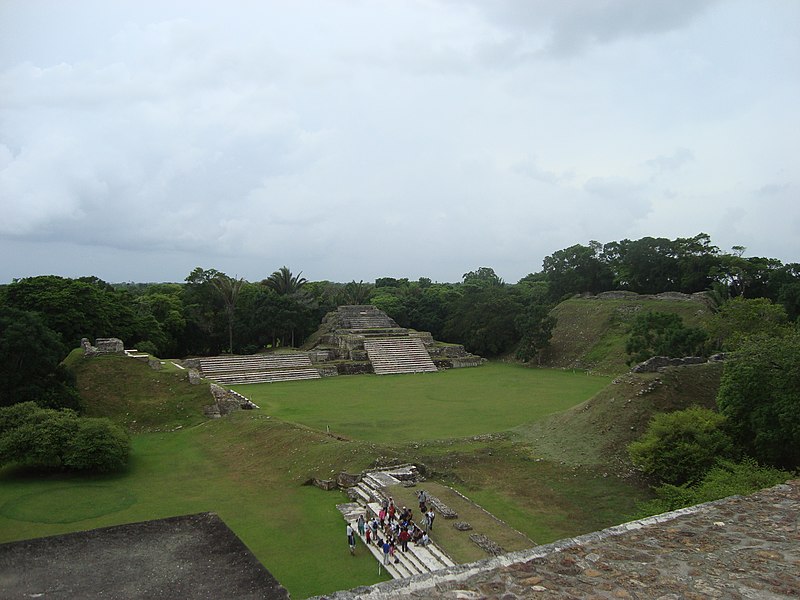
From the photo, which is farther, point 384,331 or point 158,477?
point 384,331

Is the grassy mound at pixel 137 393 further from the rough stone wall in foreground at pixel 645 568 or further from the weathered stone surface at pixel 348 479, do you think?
the rough stone wall in foreground at pixel 645 568

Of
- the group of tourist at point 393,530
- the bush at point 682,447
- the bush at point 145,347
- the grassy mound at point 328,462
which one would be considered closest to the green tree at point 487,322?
the grassy mound at point 328,462

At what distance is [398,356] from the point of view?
3891cm

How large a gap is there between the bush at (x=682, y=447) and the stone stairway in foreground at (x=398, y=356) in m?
23.3

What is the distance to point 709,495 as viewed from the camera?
10508mm

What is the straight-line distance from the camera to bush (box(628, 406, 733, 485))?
13.2m

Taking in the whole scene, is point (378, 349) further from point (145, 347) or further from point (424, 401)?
point (145, 347)

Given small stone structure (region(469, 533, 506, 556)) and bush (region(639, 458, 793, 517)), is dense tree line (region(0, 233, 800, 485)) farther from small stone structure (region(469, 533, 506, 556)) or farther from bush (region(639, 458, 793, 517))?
small stone structure (region(469, 533, 506, 556))

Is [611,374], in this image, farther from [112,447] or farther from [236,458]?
[112,447]

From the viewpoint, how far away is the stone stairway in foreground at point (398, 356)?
122 ft

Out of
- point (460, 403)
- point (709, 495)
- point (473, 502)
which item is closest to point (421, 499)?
point (473, 502)

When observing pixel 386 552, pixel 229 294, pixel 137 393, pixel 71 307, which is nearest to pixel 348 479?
pixel 386 552

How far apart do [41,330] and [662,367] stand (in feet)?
70.9

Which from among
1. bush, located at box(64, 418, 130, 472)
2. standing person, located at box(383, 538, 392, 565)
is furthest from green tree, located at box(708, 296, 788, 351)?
bush, located at box(64, 418, 130, 472)
